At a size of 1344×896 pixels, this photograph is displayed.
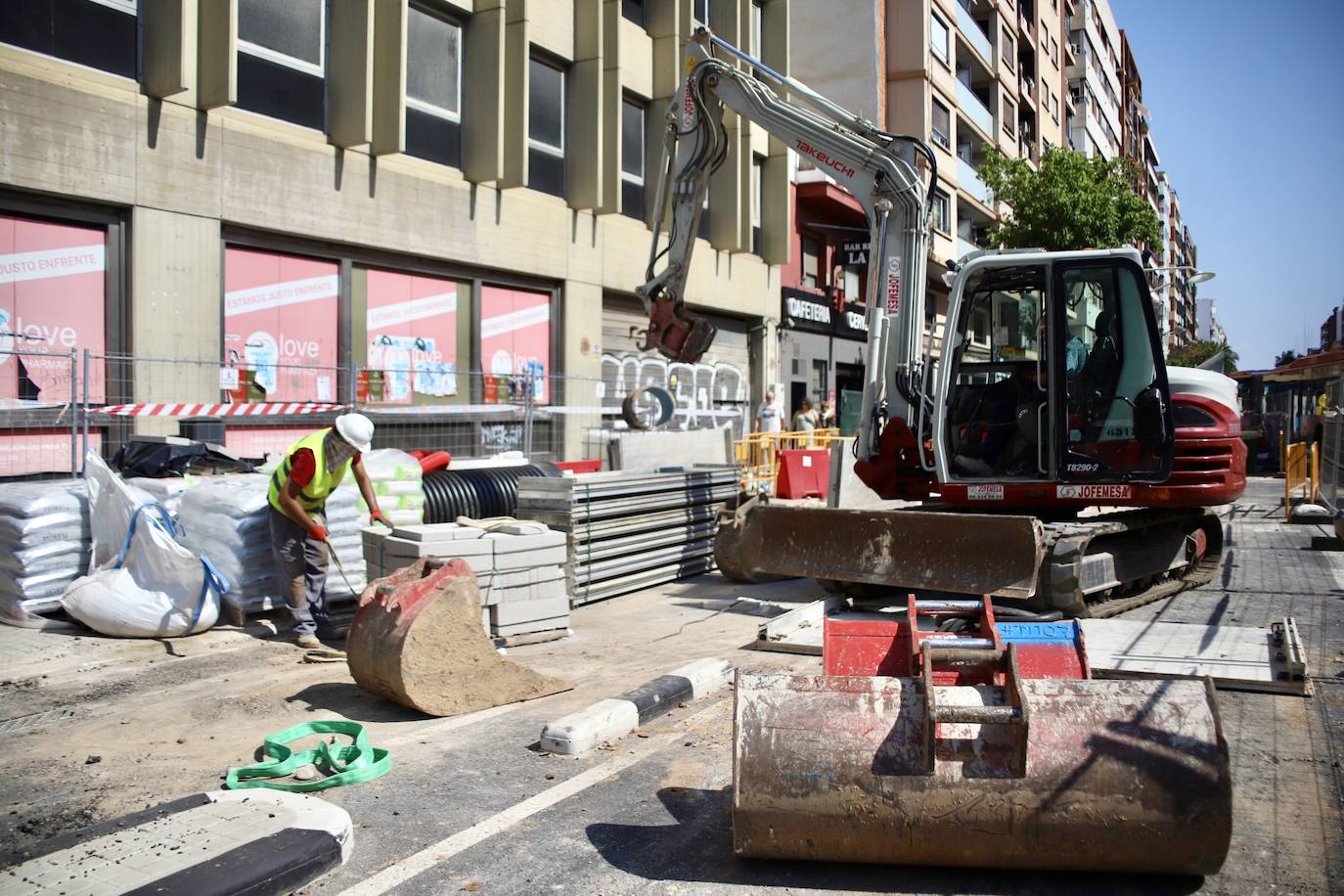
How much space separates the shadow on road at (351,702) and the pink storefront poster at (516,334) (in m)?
9.69

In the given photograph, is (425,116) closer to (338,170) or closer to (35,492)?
(338,170)

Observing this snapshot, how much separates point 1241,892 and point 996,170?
2688 cm

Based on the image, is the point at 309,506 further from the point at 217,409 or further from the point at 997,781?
the point at 997,781

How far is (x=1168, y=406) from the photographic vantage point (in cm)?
838

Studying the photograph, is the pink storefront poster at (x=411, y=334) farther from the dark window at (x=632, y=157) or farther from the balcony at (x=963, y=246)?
the balcony at (x=963, y=246)

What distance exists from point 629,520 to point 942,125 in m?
26.6

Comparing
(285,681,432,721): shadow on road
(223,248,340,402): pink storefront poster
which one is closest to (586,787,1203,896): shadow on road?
(285,681,432,721): shadow on road

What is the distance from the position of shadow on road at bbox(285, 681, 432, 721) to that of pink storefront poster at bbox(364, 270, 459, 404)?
7.53m

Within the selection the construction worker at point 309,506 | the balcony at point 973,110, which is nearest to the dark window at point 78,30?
the construction worker at point 309,506

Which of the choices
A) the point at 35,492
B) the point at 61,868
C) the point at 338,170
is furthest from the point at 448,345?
the point at 61,868

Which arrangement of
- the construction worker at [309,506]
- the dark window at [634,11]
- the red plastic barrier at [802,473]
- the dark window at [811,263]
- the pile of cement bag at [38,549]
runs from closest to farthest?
the construction worker at [309,506] < the pile of cement bag at [38,549] < the red plastic barrier at [802,473] < the dark window at [634,11] < the dark window at [811,263]

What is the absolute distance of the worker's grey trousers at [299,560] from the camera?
762cm

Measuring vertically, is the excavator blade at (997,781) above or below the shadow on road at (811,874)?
above

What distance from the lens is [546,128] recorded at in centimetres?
1734
